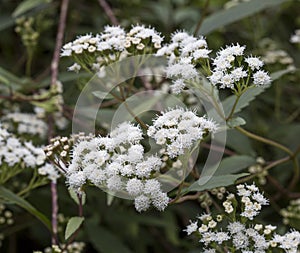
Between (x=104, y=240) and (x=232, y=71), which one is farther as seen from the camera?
(x=104, y=240)

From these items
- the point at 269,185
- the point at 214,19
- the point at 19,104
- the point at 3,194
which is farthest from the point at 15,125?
the point at 269,185

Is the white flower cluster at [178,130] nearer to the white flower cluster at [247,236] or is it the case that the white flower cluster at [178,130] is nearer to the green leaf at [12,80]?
the white flower cluster at [247,236]

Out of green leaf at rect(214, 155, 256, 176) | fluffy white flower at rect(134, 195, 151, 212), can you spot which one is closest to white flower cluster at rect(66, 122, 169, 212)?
fluffy white flower at rect(134, 195, 151, 212)

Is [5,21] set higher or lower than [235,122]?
higher

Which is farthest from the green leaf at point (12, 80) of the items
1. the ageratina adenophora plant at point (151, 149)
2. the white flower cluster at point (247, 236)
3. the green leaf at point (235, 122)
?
the white flower cluster at point (247, 236)

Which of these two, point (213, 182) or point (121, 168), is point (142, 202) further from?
point (213, 182)

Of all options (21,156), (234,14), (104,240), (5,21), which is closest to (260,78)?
(234,14)
